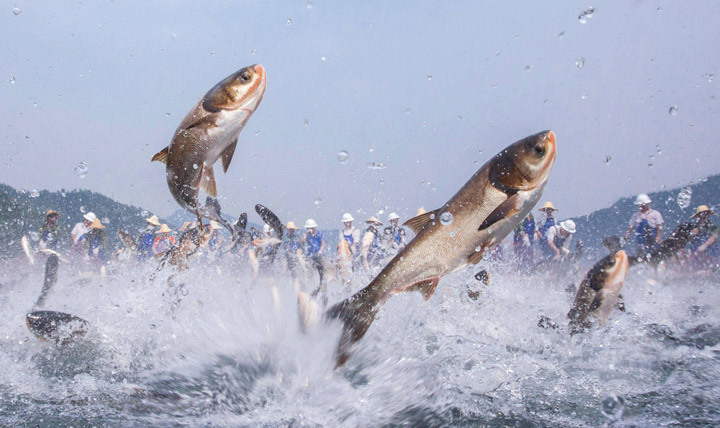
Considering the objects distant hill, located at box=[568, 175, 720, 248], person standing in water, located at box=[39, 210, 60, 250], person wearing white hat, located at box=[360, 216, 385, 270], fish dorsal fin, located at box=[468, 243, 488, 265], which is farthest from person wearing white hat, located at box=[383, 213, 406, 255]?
distant hill, located at box=[568, 175, 720, 248]

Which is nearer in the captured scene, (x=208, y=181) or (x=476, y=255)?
(x=476, y=255)

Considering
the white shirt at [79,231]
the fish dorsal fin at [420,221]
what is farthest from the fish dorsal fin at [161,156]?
the white shirt at [79,231]

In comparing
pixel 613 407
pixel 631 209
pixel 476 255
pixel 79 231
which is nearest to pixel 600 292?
pixel 613 407

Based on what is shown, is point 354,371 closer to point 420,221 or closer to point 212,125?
point 420,221

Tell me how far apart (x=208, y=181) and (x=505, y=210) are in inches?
77.1

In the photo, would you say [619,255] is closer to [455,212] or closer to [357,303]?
[455,212]

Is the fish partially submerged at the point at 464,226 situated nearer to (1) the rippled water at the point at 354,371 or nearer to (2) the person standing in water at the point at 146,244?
(1) the rippled water at the point at 354,371

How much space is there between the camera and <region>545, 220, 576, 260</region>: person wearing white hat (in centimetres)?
1007

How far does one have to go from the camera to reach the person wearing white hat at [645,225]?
835 centimetres

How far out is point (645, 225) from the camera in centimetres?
854

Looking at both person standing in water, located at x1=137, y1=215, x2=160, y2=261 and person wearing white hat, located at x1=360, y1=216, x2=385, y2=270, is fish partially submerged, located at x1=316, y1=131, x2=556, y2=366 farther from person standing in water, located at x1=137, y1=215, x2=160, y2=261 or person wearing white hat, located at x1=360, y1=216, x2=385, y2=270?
person standing in water, located at x1=137, y1=215, x2=160, y2=261

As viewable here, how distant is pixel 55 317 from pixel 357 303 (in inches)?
102

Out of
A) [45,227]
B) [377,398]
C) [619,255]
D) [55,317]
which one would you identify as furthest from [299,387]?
[45,227]

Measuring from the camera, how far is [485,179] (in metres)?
2.55
